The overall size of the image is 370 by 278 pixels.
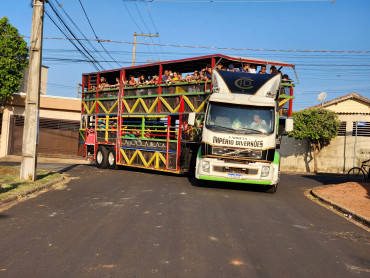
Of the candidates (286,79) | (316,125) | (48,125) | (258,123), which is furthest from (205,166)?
(48,125)

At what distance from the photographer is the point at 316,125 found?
1035 inches

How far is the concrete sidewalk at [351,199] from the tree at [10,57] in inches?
873

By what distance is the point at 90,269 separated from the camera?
4.50m

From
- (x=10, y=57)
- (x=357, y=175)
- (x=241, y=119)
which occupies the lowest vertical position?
(x=357, y=175)

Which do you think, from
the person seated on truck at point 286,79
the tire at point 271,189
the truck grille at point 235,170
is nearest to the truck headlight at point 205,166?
the truck grille at point 235,170

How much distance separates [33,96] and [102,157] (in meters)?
6.97

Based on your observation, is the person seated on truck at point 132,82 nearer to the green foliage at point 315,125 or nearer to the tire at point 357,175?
the tire at point 357,175

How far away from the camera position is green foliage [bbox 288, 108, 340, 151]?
86.2 ft

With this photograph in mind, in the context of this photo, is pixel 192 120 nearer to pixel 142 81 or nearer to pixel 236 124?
pixel 236 124

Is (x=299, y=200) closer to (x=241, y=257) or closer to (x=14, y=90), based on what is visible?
(x=241, y=257)

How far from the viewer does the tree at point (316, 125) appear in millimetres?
26266

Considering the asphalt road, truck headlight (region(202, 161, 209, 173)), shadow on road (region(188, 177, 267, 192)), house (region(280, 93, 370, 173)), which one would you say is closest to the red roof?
house (region(280, 93, 370, 173))

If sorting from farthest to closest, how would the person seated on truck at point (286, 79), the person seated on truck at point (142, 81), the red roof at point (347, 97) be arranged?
the red roof at point (347, 97), the person seated on truck at point (142, 81), the person seated on truck at point (286, 79)

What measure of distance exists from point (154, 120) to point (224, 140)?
7.00 m
